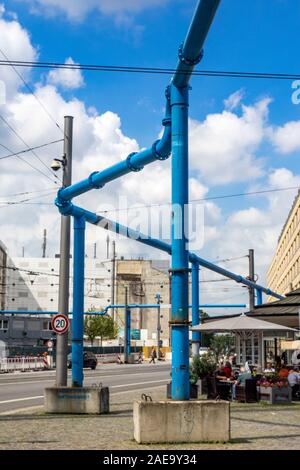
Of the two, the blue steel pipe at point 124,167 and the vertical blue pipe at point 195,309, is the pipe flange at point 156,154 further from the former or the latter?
the vertical blue pipe at point 195,309

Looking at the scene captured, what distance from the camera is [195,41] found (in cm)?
1027

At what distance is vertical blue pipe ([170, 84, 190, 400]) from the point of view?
35.1ft

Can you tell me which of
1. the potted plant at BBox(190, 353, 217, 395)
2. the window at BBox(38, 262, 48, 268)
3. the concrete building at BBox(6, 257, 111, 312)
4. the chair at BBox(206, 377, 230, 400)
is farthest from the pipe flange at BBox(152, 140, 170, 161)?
the window at BBox(38, 262, 48, 268)

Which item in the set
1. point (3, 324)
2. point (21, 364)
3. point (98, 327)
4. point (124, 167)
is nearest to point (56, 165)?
point (124, 167)

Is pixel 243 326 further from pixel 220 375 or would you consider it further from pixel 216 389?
pixel 216 389

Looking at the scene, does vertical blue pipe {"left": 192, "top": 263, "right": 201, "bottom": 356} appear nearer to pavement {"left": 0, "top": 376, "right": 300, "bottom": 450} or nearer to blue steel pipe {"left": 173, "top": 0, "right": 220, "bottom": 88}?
pavement {"left": 0, "top": 376, "right": 300, "bottom": 450}

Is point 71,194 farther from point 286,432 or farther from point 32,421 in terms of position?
point 286,432

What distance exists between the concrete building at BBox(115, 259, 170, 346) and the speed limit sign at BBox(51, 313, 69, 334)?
96467 mm

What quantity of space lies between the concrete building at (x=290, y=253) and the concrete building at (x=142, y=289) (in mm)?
28897

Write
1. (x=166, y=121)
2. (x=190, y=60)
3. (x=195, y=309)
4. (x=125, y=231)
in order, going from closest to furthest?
(x=190, y=60)
(x=166, y=121)
(x=125, y=231)
(x=195, y=309)

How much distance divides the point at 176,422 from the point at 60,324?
701 centimetres

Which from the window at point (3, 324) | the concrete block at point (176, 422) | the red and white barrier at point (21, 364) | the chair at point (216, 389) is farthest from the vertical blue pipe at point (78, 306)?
the window at point (3, 324)
